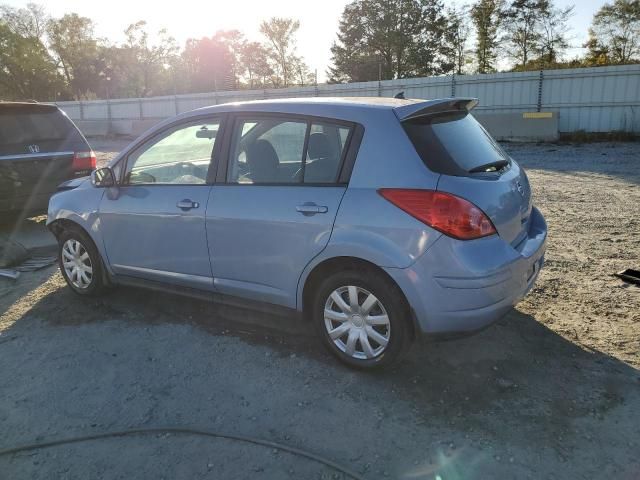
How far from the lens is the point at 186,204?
12.4 ft

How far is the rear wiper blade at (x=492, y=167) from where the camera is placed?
10.4 feet

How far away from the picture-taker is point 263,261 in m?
3.50

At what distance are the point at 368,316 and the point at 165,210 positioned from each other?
1.80 m

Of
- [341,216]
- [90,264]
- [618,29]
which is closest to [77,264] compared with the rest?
[90,264]

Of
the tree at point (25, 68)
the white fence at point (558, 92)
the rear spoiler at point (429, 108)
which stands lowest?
the rear spoiler at point (429, 108)

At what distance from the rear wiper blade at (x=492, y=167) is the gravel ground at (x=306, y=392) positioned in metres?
1.12

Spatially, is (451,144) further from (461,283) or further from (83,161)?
(83,161)

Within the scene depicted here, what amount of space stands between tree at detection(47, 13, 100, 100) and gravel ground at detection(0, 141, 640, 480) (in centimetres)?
6209

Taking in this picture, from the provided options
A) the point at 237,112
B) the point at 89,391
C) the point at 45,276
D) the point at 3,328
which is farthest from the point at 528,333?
the point at 45,276

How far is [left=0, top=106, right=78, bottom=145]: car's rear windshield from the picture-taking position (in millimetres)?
6855

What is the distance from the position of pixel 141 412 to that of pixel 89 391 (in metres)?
0.48

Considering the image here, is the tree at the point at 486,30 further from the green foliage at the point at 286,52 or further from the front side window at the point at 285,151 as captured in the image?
the front side window at the point at 285,151

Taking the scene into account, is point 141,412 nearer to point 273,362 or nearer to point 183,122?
point 273,362

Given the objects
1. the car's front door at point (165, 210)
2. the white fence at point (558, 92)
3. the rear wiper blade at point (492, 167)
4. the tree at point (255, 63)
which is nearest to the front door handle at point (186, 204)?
the car's front door at point (165, 210)
